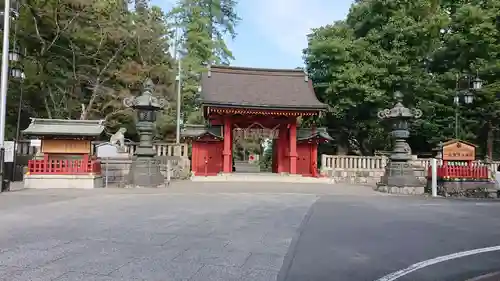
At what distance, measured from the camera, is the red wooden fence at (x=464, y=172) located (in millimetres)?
14953

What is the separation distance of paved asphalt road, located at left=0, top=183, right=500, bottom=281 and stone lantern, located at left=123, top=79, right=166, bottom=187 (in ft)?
19.6

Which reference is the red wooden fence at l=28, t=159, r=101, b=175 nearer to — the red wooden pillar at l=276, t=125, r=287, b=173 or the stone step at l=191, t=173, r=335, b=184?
the stone step at l=191, t=173, r=335, b=184

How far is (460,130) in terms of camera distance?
2195 centimetres

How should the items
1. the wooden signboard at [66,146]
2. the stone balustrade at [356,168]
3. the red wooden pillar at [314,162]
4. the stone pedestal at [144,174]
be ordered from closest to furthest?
the wooden signboard at [66,146] < the stone pedestal at [144,174] < the stone balustrade at [356,168] < the red wooden pillar at [314,162]

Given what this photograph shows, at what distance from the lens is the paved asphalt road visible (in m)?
4.36

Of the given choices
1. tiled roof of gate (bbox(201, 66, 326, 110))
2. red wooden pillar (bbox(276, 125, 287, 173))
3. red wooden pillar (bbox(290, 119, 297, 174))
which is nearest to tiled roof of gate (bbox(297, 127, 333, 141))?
red wooden pillar (bbox(290, 119, 297, 174))

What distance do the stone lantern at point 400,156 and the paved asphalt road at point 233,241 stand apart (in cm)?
567

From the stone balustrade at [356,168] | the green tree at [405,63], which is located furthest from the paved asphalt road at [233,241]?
the green tree at [405,63]

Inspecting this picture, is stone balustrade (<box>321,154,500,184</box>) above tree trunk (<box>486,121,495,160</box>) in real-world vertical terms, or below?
below

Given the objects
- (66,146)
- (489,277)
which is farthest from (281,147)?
(489,277)

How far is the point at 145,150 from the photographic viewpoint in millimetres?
16750

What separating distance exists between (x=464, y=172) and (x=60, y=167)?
53.0 feet

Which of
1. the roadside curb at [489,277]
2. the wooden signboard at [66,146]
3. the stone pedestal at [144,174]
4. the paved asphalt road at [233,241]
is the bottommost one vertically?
the roadside curb at [489,277]

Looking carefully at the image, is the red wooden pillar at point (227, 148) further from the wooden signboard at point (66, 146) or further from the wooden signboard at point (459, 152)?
the wooden signboard at point (459, 152)
